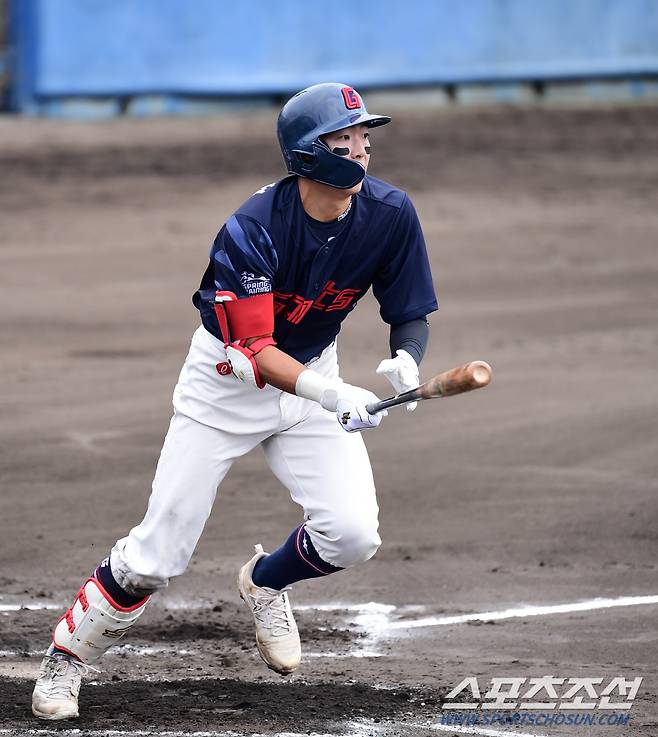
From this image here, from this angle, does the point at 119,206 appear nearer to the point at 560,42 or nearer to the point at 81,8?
the point at 81,8

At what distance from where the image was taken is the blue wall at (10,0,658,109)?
662 inches

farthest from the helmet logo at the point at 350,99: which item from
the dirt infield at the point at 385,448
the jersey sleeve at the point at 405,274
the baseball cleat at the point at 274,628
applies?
the dirt infield at the point at 385,448

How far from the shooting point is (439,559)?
6520 mm

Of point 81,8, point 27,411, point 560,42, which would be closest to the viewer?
point 27,411

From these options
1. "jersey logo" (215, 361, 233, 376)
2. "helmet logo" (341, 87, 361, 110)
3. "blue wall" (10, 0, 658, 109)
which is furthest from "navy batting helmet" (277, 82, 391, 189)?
"blue wall" (10, 0, 658, 109)

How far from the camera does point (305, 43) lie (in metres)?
17.8

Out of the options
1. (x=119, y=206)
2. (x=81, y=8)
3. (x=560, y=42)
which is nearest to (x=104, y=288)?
(x=119, y=206)

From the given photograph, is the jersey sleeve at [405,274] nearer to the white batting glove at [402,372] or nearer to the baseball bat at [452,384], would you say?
the white batting glove at [402,372]

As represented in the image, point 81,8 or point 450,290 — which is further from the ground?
point 81,8

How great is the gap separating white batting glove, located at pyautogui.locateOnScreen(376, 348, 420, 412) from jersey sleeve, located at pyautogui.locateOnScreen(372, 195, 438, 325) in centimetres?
25

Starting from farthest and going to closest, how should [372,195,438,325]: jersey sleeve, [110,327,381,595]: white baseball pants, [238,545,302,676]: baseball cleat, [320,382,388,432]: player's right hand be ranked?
[238,545,302,676]: baseball cleat < [372,195,438,325]: jersey sleeve < [110,327,381,595]: white baseball pants < [320,382,388,432]: player's right hand

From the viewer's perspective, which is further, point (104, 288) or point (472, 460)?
point (104, 288)

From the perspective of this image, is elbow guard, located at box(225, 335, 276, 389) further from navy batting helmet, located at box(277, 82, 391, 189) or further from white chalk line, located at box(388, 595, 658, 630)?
white chalk line, located at box(388, 595, 658, 630)

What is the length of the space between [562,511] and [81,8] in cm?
1157
